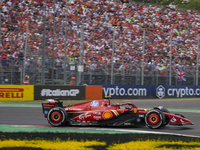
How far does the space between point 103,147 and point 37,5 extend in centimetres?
2197

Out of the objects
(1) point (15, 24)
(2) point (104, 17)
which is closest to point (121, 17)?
(2) point (104, 17)

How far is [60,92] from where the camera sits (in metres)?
21.8

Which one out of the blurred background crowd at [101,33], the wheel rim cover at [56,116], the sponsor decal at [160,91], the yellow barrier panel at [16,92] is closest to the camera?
the wheel rim cover at [56,116]

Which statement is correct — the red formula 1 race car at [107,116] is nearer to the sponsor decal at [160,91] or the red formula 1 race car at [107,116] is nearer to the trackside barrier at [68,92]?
the trackside barrier at [68,92]

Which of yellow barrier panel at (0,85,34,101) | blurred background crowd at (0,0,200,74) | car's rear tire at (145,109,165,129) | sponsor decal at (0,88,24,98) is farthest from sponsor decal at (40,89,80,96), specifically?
car's rear tire at (145,109,165,129)

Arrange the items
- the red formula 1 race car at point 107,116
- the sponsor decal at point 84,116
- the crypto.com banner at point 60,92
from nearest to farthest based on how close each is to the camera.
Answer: the red formula 1 race car at point 107,116 → the sponsor decal at point 84,116 → the crypto.com banner at point 60,92

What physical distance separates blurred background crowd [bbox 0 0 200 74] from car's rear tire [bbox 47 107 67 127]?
34.8ft

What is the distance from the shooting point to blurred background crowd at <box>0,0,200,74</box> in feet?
73.9

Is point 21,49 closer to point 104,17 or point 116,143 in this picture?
point 104,17

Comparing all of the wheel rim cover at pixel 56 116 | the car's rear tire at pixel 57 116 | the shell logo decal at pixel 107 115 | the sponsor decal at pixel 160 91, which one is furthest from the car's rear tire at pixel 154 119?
the sponsor decal at pixel 160 91

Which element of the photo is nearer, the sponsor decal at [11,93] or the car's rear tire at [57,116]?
the car's rear tire at [57,116]

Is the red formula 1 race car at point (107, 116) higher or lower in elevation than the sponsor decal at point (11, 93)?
lower

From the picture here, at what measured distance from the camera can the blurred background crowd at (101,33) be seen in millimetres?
22531

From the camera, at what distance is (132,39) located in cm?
2955
